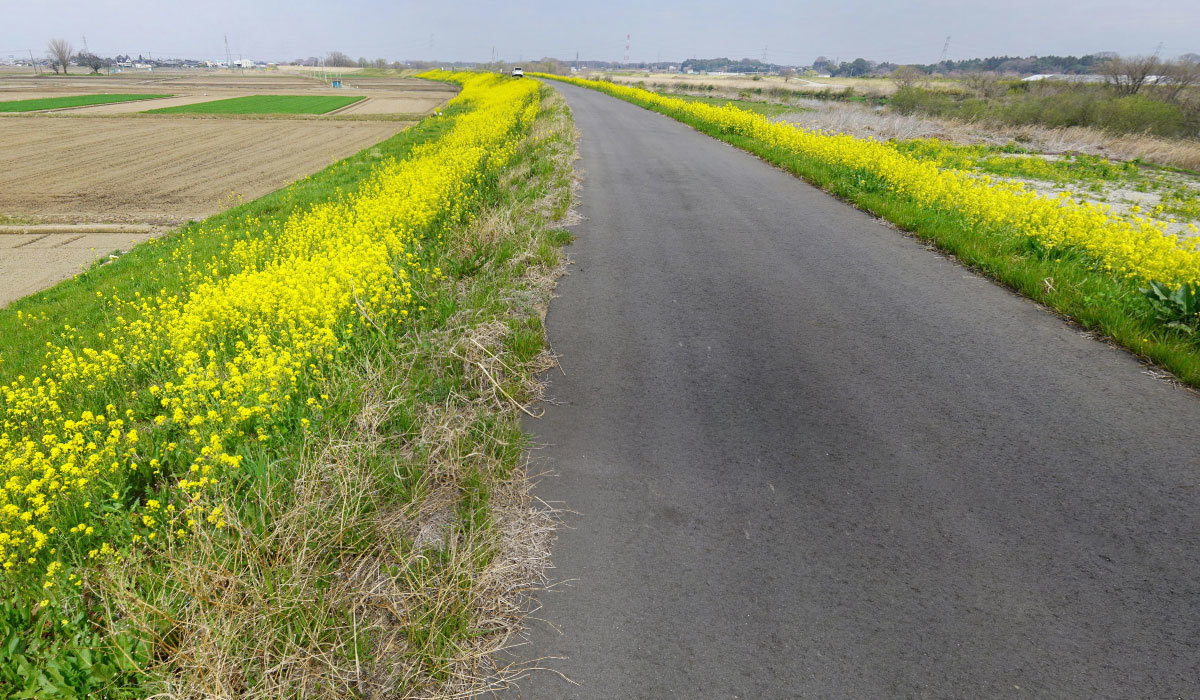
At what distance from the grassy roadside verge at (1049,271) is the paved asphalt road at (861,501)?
27cm

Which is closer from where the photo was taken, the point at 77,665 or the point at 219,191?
the point at 77,665

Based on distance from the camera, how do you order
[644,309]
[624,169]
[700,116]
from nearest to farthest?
1. [644,309]
2. [624,169]
3. [700,116]

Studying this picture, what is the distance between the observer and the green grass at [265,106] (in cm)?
4675

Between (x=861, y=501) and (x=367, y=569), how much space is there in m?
3.07

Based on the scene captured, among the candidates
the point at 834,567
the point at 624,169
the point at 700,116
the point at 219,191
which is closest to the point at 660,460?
the point at 834,567

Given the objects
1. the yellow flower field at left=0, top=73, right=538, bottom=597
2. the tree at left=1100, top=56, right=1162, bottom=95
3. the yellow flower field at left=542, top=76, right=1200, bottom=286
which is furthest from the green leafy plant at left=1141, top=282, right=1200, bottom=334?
the tree at left=1100, top=56, right=1162, bottom=95

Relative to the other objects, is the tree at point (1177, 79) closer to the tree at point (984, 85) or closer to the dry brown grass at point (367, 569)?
the tree at point (984, 85)

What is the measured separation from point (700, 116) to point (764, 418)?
927 inches

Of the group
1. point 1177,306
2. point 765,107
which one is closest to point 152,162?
point 1177,306

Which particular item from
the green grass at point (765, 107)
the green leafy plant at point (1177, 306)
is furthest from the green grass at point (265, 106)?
the green leafy plant at point (1177, 306)

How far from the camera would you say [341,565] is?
314 centimetres

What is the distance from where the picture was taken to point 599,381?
5.26 meters

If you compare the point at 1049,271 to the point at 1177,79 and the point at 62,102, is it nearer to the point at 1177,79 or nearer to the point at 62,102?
the point at 1177,79

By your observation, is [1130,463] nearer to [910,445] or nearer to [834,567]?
[910,445]
